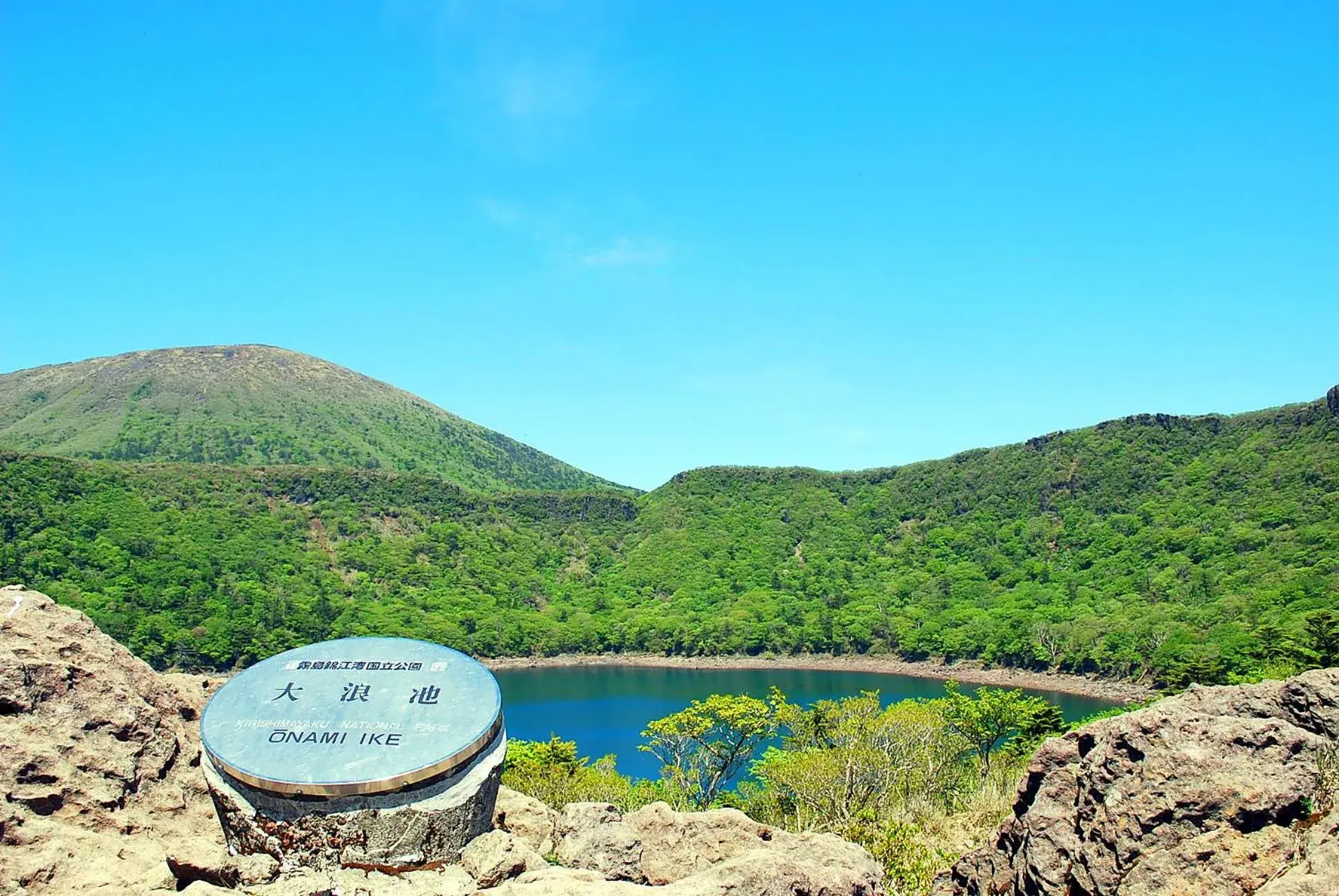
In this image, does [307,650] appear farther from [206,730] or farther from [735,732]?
[735,732]

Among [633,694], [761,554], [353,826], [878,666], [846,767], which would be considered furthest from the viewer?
[761,554]

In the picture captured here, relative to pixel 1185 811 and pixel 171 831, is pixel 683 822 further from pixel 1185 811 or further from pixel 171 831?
pixel 171 831

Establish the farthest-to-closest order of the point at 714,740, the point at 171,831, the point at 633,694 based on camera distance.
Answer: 1. the point at 633,694
2. the point at 714,740
3. the point at 171,831

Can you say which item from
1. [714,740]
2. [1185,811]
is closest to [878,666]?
[714,740]

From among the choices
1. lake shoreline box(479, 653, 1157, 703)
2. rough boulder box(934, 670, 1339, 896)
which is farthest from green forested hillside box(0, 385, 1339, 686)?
rough boulder box(934, 670, 1339, 896)

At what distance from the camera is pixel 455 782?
1147cm

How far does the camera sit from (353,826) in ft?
36.0

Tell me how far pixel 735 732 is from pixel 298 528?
110 m

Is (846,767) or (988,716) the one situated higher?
(846,767)

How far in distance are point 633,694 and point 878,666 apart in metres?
33.4

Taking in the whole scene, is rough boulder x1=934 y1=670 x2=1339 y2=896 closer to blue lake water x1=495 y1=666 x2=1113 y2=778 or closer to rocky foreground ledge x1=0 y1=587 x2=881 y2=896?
rocky foreground ledge x1=0 y1=587 x2=881 y2=896

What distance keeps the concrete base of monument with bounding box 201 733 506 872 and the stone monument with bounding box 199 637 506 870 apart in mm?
12

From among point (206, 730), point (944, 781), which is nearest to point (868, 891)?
point (206, 730)

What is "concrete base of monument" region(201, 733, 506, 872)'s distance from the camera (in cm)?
1095
